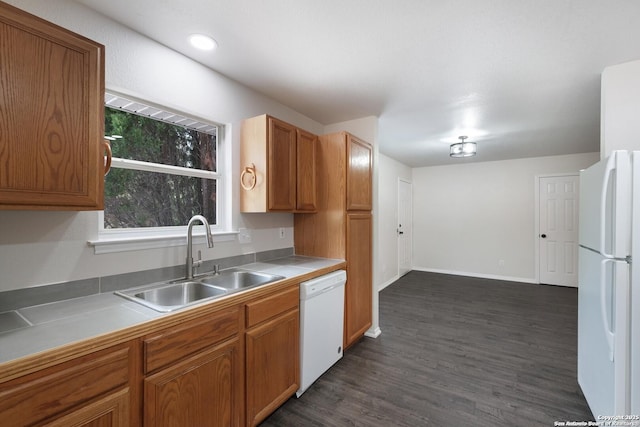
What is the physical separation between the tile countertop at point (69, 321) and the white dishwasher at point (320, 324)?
105 centimetres

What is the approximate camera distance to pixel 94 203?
A: 125 centimetres

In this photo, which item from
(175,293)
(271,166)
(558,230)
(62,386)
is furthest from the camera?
(558,230)

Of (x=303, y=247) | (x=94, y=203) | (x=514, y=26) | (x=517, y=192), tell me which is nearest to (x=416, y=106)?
(x=514, y=26)

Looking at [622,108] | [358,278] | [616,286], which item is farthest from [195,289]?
[622,108]

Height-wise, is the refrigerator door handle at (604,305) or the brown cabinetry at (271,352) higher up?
the refrigerator door handle at (604,305)

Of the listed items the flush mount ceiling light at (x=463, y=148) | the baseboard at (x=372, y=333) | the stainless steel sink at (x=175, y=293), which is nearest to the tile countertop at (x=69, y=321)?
the stainless steel sink at (x=175, y=293)

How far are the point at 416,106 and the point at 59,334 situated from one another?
304 cm

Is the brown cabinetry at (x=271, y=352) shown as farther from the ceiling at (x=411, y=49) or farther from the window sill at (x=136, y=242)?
the ceiling at (x=411, y=49)

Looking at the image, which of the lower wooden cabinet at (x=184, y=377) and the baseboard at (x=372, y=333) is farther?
the baseboard at (x=372, y=333)

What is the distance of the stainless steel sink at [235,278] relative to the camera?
1.92m

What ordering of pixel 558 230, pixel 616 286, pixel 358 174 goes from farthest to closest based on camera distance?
pixel 558 230
pixel 358 174
pixel 616 286

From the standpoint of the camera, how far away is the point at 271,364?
5.81ft

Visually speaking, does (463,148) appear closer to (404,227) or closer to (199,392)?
(404,227)

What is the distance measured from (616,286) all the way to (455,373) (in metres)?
1.38
